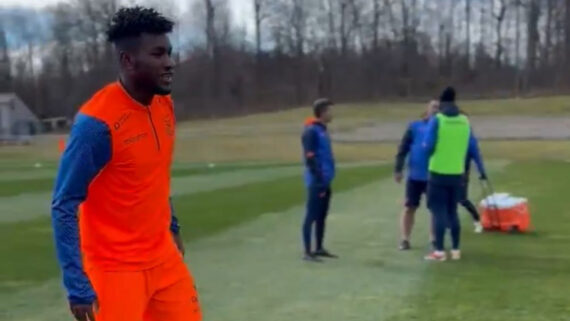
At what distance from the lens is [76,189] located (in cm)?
436

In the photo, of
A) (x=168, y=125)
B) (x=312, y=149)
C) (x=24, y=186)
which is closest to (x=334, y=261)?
(x=312, y=149)

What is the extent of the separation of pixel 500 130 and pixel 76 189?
49.3m

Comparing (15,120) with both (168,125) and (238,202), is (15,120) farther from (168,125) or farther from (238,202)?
(168,125)

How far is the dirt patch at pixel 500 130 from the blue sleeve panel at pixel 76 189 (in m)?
42.7

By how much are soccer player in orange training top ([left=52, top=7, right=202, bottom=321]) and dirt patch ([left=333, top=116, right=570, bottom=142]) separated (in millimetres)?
42350

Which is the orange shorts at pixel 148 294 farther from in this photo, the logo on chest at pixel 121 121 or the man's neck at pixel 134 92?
the man's neck at pixel 134 92

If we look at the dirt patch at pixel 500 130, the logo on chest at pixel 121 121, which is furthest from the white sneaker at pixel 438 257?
the dirt patch at pixel 500 130

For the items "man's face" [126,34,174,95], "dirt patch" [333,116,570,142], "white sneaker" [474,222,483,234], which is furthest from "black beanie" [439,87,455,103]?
"dirt patch" [333,116,570,142]

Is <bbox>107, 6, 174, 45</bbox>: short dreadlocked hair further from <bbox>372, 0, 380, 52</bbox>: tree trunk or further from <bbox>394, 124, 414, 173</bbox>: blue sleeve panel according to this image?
<bbox>372, 0, 380, 52</bbox>: tree trunk

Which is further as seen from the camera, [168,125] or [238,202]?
[238,202]

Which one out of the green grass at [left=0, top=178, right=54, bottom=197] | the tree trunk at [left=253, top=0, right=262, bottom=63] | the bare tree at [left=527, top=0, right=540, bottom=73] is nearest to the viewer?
the green grass at [left=0, top=178, right=54, bottom=197]

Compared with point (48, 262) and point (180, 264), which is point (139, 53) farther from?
point (48, 262)

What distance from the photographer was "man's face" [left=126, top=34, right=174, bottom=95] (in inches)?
179

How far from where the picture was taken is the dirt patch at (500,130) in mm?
47938
